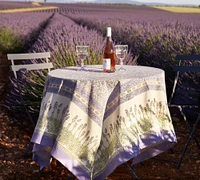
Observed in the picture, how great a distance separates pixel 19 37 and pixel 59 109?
826 cm

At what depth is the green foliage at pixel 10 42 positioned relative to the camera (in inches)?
408

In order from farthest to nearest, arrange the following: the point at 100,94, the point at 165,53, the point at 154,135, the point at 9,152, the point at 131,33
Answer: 1. the point at 131,33
2. the point at 165,53
3. the point at 9,152
4. the point at 154,135
5. the point at 100,94

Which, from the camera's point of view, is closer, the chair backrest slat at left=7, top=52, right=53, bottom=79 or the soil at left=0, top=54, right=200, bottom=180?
the soil at left=0, top=54, right=200, bottom=180

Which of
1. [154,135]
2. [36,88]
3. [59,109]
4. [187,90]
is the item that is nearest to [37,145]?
[59,109]

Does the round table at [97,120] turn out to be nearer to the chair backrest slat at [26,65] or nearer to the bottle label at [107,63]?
the bottle label at [107,63]

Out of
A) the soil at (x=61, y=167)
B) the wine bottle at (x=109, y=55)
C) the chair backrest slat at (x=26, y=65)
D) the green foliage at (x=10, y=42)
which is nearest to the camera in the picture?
the wine bottle at (x=109, y=55)

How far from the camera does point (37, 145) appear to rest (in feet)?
8.86

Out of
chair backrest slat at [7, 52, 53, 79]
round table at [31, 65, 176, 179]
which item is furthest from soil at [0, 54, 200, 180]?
chair backrest slat at [7, 52, 53, 79]

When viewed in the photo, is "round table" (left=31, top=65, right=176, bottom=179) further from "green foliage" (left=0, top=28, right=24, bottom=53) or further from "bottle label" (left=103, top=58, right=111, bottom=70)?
"green foliage" (left=0, top=28, right=24, bottom=53)

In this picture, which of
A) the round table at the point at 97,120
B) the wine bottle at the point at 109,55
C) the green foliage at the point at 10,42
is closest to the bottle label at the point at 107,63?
the wine bottle at the point at 109,55

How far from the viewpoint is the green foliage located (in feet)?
34.0

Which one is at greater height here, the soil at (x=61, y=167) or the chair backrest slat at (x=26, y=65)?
the chair backrest slat at (x=26, y=65)

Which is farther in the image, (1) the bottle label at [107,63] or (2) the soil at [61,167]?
(2) the soil at [61,167]

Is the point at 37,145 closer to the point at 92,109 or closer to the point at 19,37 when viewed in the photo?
the point at 92,109
